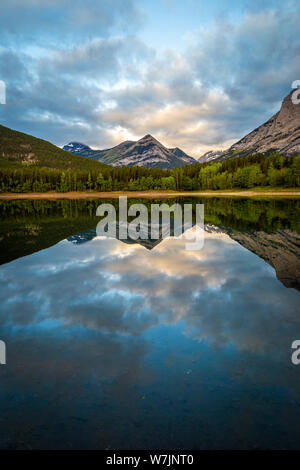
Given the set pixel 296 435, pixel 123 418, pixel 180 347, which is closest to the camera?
pixel 296 435

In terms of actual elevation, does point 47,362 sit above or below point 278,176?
below

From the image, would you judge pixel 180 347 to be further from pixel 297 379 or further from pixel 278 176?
pixel 278 176

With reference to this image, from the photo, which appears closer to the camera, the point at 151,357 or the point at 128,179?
the point at 151,357

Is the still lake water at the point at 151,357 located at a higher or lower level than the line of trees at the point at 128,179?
lower

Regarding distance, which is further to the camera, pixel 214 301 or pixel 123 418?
pixel 214 301

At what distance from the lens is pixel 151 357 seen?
6.76 m

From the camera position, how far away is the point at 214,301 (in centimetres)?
1035

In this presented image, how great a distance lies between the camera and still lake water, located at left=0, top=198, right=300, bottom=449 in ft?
15.2

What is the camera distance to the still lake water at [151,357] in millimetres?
4633

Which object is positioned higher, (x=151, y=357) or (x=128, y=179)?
(x=128, y=179)
